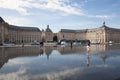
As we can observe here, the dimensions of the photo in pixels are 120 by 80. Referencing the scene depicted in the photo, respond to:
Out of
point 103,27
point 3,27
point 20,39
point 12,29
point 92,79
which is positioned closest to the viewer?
point 92,79

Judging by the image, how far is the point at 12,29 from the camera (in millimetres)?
163875

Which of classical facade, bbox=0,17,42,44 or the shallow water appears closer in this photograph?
the shallow water

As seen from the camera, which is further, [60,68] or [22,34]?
[22,34]

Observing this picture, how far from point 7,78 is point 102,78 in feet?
20.6

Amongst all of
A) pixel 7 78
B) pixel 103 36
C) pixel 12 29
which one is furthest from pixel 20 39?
pixel 7 78

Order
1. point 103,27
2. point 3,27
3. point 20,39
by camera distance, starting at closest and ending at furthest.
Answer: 1. point 3,27
2. point 20,39
3. point 103,27

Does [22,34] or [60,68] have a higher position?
[22,34]

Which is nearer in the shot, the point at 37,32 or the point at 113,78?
the point at 113,78

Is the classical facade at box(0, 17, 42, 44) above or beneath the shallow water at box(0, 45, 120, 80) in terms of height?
above

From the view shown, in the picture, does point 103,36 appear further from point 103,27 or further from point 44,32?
point 44,32

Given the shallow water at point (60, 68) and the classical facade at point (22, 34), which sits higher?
the classical facade at point (22, 34)

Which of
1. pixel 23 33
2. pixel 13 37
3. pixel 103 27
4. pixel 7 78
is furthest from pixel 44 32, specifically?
pixel 7 78

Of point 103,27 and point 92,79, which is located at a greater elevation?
point 103,27

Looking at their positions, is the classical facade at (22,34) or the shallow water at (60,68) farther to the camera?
the classical facade at (22,34)
